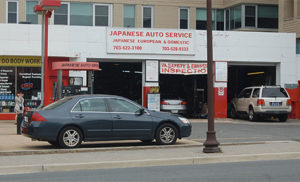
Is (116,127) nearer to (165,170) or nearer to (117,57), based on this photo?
(165,170)

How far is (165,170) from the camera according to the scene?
35.5ft

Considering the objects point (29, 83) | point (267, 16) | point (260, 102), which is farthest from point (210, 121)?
point (267, 16)

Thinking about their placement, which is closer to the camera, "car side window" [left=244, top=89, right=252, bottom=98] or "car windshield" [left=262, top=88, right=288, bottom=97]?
"car windshield" [left=262, top=88, right=288, bottom=97]

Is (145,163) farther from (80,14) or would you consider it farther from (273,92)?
(80,14)

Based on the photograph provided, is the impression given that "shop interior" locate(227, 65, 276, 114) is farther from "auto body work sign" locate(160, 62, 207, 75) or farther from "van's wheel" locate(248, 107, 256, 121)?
"auto body work sign" locate(160, 62, 207, 75)

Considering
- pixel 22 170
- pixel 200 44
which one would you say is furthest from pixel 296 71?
pixel 22 170

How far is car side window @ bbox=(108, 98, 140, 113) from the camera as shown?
47.1 ft

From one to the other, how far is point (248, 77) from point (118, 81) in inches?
355

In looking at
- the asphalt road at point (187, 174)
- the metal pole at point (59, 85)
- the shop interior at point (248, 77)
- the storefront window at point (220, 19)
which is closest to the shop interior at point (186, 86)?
the shop interior at point (248, 77)

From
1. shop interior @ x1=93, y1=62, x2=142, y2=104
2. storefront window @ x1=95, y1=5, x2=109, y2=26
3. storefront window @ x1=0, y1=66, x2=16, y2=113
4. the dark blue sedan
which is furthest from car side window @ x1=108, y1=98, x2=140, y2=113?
storefront window @ x1=95, y1=5, x2=109, y2=26

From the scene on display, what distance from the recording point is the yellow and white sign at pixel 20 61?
83.7ft

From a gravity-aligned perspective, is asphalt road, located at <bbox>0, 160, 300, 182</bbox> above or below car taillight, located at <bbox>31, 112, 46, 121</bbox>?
below

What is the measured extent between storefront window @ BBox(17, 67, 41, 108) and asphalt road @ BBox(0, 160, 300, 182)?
15953 millimetres

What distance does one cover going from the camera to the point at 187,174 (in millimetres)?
10219
